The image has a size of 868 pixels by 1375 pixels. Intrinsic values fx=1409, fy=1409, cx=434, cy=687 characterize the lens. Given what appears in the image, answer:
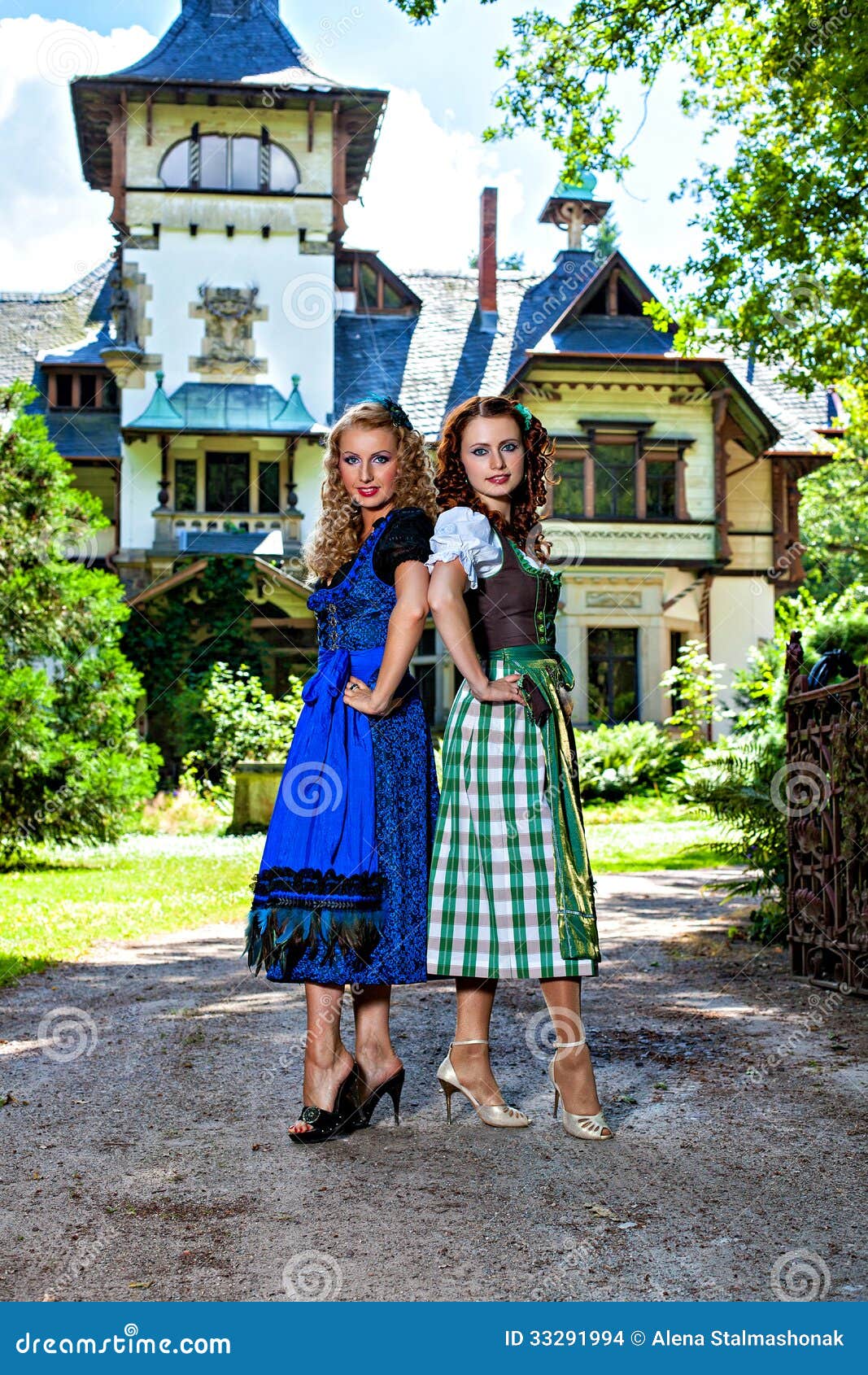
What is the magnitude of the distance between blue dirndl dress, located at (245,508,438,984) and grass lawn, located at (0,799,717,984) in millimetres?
3515

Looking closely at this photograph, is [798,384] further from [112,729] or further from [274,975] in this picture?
[274,975]

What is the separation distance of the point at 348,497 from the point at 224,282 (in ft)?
75.0

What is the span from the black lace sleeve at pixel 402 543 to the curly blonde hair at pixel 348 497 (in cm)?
9

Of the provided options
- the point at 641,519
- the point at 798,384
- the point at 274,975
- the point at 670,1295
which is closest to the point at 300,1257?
the point at 670,1295

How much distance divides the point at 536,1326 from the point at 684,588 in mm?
24541

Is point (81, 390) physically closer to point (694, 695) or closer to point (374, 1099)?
point (694, 695)

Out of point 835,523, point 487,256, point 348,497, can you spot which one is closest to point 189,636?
point 487,256

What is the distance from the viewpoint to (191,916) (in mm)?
9750

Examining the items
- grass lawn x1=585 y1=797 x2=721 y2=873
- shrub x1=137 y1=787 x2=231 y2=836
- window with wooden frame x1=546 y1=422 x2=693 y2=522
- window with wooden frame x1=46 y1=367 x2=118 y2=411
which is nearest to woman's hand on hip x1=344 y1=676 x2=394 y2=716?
grass lawn x1=585 y1=797 x2=721 y2=873

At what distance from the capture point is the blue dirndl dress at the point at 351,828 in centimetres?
396

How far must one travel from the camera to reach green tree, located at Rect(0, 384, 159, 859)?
43.1ft

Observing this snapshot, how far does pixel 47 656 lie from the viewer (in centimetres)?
1380

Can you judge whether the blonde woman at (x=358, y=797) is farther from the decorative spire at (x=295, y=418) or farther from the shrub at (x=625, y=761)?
the decorative spire at (x=295, y=418)

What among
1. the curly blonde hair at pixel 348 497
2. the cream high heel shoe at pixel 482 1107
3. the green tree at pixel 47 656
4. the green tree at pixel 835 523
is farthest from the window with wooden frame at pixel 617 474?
the cream high heel shoe at pixel 482 1107
